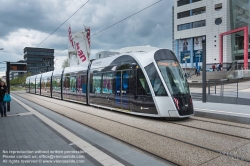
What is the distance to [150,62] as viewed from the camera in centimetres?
987

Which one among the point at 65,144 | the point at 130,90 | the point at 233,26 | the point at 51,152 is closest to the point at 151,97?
the point at 130,90

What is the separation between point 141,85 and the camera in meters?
10.0

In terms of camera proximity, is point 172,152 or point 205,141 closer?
point 172,152

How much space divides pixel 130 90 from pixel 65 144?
5.28 m

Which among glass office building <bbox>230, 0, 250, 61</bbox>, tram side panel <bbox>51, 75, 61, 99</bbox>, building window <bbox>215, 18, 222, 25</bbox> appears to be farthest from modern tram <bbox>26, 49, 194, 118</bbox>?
glass office building <bbox>230, 0, 250, 61</bbox>

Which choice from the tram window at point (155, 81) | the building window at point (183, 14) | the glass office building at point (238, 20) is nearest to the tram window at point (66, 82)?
the tram window at point (155, 81)

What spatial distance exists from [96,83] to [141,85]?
4.97 meters

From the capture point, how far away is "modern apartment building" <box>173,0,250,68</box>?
49.6 metres

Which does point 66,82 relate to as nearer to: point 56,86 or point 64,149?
point 56,86

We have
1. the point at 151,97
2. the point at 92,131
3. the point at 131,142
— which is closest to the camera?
the point at 131,142

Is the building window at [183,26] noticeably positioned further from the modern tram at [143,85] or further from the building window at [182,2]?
the modern tram at [143,85]

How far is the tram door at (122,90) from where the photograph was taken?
11.0 metres

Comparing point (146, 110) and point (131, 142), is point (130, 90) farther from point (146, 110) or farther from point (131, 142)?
point (131, 142)

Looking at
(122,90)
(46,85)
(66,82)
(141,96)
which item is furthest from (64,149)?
(46,85)
